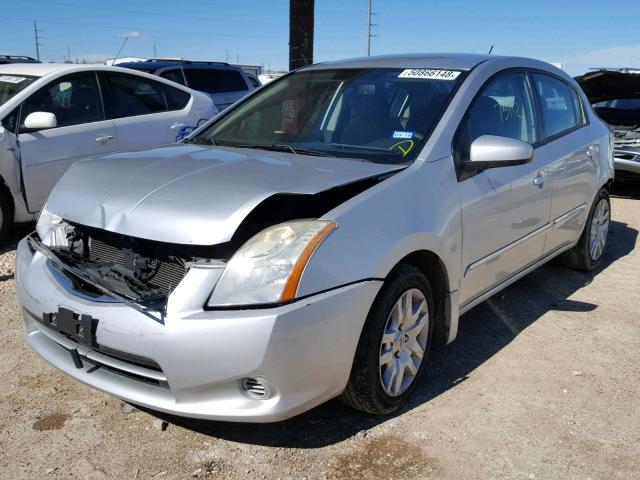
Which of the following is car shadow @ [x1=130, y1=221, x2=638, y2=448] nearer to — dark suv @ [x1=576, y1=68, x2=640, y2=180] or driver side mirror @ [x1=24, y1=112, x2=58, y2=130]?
dark suv @ [x1=576, y1=68, x2=640, y2=180]

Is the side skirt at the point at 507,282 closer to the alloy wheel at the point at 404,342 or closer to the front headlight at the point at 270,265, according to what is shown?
the alloy wheel at the point at 404,342

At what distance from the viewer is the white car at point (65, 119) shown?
5543mm

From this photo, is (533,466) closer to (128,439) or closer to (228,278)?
(228,278)

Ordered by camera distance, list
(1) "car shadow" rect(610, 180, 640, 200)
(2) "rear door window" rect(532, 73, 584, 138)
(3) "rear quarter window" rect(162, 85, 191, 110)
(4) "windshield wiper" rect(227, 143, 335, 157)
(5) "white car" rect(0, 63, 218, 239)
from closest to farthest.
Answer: (4) "windshield wiper" rect(227, 143, 335, 157) < (2) "rear door window" rect(532, 73, 584, 138) < (5) "white car" rect(0, 63, 218, 239) < (3) "rear quarter window" rect(162, 85, 191, 110) < (1) "car shadow" rect(610, 180, 640, 200)

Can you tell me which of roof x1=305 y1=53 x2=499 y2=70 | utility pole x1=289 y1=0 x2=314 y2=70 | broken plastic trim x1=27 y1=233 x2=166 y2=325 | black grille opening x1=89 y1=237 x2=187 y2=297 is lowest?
broken plastic trim x1=27 y1=233 x2=166 y2=325

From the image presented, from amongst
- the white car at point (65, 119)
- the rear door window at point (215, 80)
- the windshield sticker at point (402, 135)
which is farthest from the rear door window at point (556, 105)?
the rear door window at point (215, 80)

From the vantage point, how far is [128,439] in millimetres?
2836

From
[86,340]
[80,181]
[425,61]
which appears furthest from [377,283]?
[425,61]

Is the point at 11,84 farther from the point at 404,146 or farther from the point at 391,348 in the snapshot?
the point at 391,348

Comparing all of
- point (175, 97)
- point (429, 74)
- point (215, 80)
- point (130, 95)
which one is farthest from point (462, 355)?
point (215, 80)

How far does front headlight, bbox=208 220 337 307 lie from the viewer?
2.41 meters

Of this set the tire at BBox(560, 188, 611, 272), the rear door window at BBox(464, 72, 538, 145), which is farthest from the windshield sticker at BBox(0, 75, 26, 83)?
the tire at BBox(560, 188, 611, 272)

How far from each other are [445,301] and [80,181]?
6.09 feet

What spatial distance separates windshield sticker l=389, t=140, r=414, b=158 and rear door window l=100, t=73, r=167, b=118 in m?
3.91
